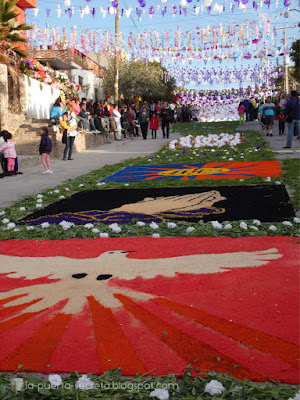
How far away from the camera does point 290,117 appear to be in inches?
609

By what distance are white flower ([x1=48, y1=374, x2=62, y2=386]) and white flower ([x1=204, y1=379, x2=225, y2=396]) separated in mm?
780

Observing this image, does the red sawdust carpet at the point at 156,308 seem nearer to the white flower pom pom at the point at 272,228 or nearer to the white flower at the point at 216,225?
the white flower pom pom at the point at 272,228

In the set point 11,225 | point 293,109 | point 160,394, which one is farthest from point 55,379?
point 293,109

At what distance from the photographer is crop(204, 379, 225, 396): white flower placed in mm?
2520

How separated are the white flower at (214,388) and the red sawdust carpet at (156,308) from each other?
18 cm

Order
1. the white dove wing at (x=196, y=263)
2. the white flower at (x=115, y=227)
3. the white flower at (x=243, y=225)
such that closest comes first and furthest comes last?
the white dove wing at (x=196, y=263)
the white flower at (x=243, y=225)
the white flower at (x=115, y=227)

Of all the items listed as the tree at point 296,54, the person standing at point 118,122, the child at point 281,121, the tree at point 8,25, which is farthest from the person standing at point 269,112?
the tree at point 296,54

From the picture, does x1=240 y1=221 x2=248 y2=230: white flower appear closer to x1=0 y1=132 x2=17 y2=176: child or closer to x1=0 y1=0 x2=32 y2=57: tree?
x1=0 y1=132 x2=17 y2=176: child

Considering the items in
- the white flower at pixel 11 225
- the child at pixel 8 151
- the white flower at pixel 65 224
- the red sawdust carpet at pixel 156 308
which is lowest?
the red sawdust carpet at pixel 156 308

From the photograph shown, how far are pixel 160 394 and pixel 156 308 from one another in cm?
114

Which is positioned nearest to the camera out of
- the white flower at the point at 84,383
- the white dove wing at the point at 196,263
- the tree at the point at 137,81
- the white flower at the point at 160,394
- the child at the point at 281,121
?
the white flower at the point at 160,394

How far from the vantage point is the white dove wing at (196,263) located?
14.6ft

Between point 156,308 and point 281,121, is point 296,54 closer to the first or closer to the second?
point 281,121

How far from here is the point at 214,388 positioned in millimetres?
2527
